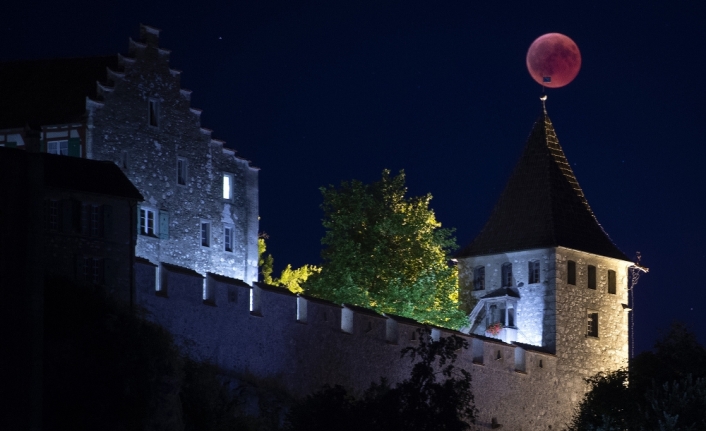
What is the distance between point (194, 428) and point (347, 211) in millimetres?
20400

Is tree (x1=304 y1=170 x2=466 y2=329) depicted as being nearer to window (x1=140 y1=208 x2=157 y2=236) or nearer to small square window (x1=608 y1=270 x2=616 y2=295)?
small square window (x1=608 y1=270 x2=616 y2=295)

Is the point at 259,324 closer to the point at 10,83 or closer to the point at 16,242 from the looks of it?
the point at 16,242

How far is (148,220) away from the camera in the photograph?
161 ft

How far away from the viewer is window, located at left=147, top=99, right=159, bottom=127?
5000 cm

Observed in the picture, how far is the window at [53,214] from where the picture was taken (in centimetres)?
4047

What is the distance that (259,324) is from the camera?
144 ft

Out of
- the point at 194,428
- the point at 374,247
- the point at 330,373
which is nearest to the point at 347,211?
the point at 374,247

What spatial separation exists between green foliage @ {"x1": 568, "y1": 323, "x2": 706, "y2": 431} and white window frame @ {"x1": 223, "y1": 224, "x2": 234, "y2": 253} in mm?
10691

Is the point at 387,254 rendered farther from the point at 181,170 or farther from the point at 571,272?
the point at 181,170

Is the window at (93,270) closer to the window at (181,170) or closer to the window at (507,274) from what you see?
the window at (181,170)

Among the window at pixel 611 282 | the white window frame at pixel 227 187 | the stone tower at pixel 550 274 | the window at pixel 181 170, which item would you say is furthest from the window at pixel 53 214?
the window at pixel 611 282

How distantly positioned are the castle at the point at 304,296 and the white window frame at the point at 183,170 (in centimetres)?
3

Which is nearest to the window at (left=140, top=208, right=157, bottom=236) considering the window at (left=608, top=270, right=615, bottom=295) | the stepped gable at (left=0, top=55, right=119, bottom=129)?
the stepped gable at (left=0, top=55, right=119, bottom=129)

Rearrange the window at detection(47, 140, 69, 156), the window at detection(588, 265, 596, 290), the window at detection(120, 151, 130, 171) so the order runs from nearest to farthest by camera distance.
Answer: the window at detection(47, 140, 69, 156)
the window at detection(120, 151, 130, 171)
the window at detection(588, 265, 596, 290)
